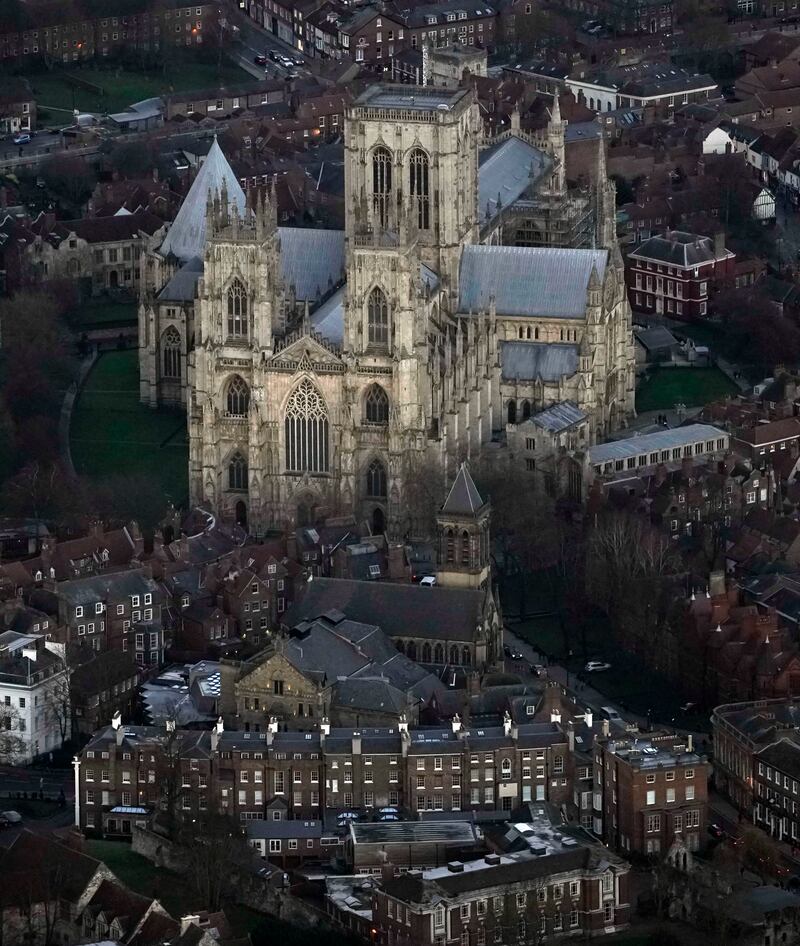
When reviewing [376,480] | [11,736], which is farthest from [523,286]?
[11,736]

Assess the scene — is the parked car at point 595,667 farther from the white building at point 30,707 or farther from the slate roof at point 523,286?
the slate roof at point 523,286

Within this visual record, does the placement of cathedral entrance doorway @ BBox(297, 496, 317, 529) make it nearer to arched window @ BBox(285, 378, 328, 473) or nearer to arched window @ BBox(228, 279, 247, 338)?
arched window @ BBox(285, 378, 328, 473)

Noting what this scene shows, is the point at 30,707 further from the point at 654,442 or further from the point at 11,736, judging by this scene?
the point at 654,442

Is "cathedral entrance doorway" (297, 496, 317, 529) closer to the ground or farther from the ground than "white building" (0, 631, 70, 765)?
farther from the ground

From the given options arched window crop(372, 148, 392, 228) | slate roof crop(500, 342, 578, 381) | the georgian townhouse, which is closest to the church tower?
the georgian townhouse

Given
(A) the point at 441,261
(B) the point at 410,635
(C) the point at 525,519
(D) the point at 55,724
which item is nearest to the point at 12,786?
(D) the point at 55,724

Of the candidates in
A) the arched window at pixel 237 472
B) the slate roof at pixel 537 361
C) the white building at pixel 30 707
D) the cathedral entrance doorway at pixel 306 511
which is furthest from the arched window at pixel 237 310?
the white building at pixel 30 707

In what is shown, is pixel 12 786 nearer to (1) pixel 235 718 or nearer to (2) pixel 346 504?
(1) pixel 235 718
